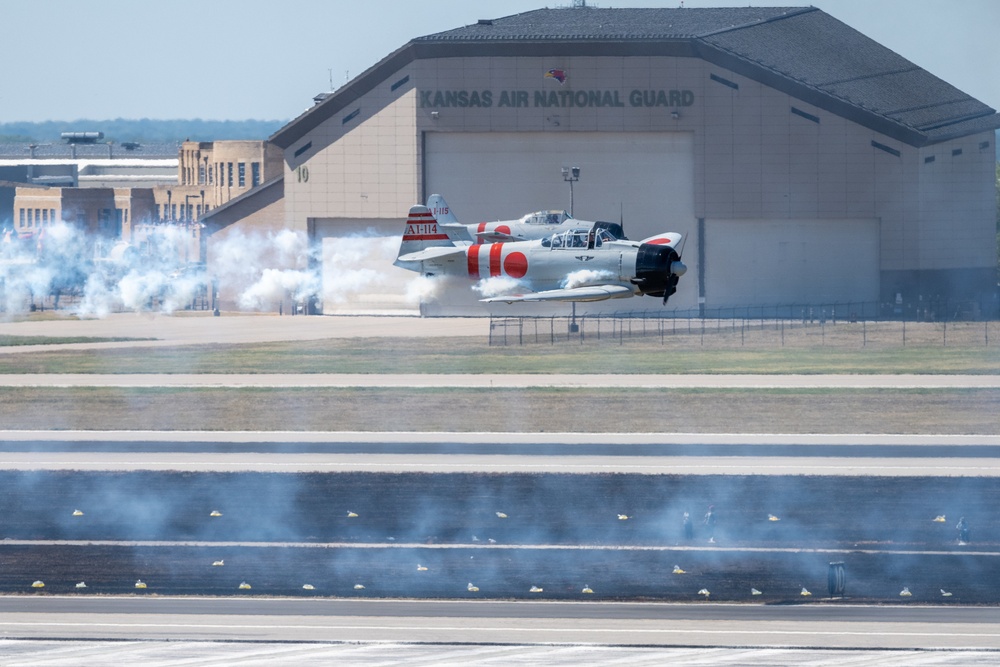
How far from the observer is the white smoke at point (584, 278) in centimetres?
4991

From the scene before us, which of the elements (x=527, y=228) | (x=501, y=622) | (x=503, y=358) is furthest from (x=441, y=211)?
(x=501, y=622)

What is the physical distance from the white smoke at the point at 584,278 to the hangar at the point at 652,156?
45.4 meters

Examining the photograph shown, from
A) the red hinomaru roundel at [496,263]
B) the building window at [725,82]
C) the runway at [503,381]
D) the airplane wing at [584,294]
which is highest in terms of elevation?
the building window at [725,82]

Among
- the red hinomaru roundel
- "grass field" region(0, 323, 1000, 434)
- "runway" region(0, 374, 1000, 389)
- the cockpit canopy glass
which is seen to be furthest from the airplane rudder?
the cockpit canopy glass

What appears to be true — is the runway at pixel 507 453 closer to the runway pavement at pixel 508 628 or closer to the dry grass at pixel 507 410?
the runway pavement at pixel 508 628

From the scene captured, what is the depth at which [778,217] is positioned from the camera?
98.9 meters

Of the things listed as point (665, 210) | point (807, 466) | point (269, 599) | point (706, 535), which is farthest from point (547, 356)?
point (269, 599)

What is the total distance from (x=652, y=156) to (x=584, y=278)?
5040cm

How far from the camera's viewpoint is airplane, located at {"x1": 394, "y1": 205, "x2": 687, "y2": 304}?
49156mm

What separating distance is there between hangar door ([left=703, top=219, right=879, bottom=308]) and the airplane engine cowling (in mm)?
50534

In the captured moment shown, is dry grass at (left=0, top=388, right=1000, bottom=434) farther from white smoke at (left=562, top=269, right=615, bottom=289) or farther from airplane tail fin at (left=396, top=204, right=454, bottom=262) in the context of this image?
white smoke at (left=562, top=269, right=615, bottom=289)

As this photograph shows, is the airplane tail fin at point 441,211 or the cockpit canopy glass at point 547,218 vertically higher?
the airplane tail fin at point 441,211

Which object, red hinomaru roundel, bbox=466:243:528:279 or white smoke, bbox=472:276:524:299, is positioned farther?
red hinomaru roundel, bbox=466:243:528:279

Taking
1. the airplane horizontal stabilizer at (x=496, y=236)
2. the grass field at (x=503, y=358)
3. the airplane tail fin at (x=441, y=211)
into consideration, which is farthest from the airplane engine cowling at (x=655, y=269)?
the airplane tail fin at (x=441, y=211)
